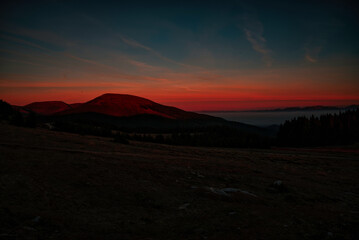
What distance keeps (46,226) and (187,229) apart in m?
4.92

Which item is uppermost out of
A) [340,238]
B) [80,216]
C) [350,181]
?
[80,216]

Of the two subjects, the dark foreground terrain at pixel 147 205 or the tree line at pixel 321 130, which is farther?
the tree line at pixel 321 130

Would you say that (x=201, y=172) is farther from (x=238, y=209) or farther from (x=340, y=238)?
(x=340, y=238)

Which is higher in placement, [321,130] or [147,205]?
[321,130]

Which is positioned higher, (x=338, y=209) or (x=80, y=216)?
(x=80, y=216)

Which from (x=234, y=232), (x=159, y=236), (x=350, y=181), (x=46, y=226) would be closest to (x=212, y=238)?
(x=234, y=232)

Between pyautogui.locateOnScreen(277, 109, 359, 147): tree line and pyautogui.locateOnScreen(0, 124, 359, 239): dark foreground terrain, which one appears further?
pyautogui.locateOnScreen(277, 109, 359, 147): tree line

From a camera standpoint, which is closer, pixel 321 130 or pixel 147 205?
pixel 147 205

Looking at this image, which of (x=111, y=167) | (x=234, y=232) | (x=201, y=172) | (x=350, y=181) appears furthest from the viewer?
(x=350, y=181)

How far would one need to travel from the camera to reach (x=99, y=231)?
721 centimetres

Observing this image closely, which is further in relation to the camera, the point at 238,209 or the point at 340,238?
the point at 238,209

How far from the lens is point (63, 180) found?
38.3 ft

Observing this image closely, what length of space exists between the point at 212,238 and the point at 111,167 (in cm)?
1040

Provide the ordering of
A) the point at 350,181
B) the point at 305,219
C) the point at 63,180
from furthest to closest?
the point at 350,181 → the point at 63,180 → the point at 305,219
